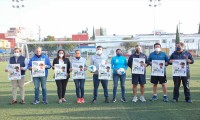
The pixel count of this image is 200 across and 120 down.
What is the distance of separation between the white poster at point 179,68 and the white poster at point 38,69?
4.46m

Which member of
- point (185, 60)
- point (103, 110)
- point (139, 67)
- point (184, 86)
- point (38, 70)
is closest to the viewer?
point (103, 110)

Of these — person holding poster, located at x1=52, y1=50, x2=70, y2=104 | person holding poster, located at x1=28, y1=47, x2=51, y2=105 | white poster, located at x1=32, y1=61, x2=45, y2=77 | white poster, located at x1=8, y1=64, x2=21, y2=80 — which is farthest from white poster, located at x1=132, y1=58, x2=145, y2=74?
white poster, located at x1=8, y1=64, x2=21, y2=80

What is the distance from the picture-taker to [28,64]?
8.71 meters

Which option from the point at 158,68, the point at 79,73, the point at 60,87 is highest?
the point at 158,68

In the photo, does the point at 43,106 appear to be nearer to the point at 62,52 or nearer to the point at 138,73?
the point at 62,52

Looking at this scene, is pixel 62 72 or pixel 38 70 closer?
pixel 38 70

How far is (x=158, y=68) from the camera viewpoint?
8.51m

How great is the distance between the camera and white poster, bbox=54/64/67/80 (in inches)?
338

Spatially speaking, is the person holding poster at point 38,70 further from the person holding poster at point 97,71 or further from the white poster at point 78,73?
the person holding poster at point 97,71

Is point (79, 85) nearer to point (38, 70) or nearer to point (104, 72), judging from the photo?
point (104, 72)

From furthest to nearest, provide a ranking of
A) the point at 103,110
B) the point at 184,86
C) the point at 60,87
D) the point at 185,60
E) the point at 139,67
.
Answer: the point at 60,87 → the point at 139,67 → the point at 184,86 → the point at 185,60 → the point at 103,110

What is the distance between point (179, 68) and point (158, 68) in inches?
27.0

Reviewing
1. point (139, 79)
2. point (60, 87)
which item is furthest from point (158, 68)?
point (60, 87)

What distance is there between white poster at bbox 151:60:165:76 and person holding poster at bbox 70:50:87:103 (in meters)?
2.38
